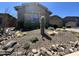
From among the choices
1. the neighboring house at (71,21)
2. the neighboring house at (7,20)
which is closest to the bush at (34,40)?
the neighboring house at (7,20)

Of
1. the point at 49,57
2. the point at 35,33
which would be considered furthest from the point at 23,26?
the point at 49,57

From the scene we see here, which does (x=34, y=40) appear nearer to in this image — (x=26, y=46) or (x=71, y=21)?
(x=26, y=46)

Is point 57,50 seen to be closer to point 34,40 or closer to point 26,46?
point 34,40

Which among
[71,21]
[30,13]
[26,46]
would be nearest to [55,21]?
[71,21]

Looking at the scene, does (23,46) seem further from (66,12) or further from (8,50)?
(66,12)

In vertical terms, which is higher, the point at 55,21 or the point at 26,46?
the point at 55,21

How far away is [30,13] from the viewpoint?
22.7ft

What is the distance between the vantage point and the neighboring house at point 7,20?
690 cm

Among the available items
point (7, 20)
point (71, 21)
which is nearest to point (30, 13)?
point (7, 20)

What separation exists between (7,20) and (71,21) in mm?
1097

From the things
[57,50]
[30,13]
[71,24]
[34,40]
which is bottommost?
[57,50]

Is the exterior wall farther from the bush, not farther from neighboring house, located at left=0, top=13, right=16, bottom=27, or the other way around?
neighboring house, located at left=0, top=13, right=16, bottom=27

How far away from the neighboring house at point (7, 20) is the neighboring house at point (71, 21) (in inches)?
34.5

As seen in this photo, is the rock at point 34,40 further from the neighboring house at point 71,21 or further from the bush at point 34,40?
the neighboring house at point 71,21
